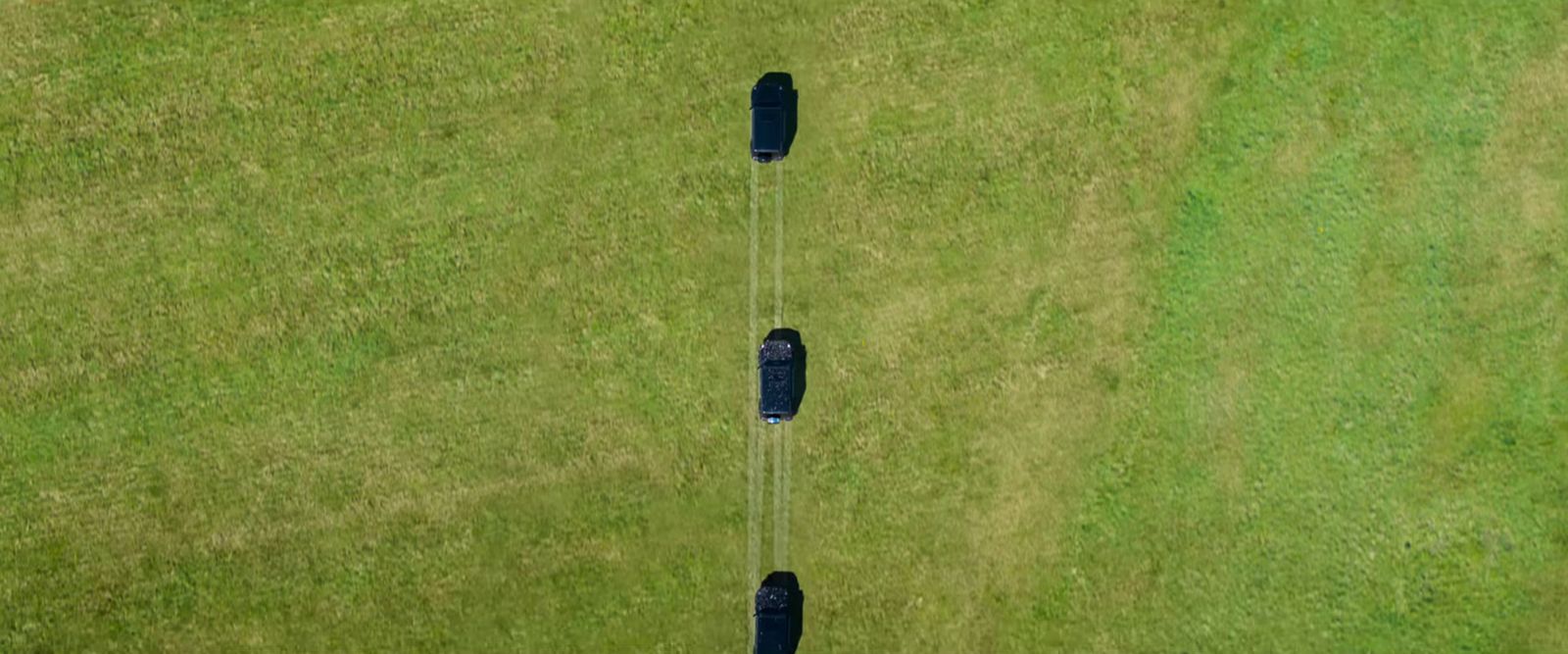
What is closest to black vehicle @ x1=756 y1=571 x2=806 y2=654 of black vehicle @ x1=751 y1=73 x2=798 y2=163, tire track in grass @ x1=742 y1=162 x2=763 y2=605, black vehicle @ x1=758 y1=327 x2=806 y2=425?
tire track in grass @ x1=742 y1=162 x2=763 y2=605

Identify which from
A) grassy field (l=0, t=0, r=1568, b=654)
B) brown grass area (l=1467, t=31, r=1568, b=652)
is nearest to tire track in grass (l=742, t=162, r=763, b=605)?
grassy field (l=0, t=0, r=1568, b=654)

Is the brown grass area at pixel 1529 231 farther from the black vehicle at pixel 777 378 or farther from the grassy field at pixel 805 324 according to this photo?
the black vehicle at pixel 777 378

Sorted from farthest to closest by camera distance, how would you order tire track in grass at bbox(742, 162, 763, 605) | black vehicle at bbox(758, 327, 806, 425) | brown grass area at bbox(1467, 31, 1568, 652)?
1. tire track in grass at bbox(742, 162, 763, 605)
2. brown grass area at bbox(1467, 31, 1568, 652)
3. black vehicle at bbox(758, 327, 806, 425)

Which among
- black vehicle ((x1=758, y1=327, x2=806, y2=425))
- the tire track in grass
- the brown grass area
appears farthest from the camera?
the tire track in grass

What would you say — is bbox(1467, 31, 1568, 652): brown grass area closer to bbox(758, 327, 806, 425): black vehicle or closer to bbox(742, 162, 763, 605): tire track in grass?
bbox(758, 327, 806, 425): black vehicle

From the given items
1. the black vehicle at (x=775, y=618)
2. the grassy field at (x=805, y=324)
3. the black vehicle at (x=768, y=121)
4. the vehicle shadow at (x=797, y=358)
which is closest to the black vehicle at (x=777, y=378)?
the vehicle shadow at (x=797, y=358)

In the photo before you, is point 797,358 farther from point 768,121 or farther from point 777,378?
point 768,121

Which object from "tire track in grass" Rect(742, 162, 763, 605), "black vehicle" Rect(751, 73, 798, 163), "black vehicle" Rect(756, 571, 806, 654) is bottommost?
"black vehicle" Rect(756, 571, 806, 654)

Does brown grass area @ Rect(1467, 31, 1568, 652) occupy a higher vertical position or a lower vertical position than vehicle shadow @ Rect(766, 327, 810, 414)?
higher

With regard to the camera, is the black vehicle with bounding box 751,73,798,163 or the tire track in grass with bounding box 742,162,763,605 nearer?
the black vehicle with bounding box 751,73,798,163
